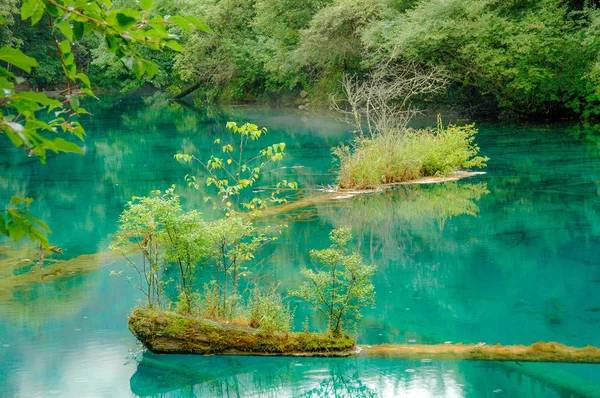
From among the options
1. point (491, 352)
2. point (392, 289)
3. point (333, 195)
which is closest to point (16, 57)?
point (491, 352)

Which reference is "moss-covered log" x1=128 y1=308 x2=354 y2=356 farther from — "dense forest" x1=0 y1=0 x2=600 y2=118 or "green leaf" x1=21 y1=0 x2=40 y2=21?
"dense forest" x1=0 y1=0 x2=600 y2=118

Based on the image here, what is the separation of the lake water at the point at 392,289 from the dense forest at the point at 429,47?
6.52 m

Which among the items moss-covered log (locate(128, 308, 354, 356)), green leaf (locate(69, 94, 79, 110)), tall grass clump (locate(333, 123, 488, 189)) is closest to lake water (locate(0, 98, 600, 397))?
moss-covered log (locate(128, 308, 354, 356))

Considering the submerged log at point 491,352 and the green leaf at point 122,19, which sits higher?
the green leaf at point 122,19

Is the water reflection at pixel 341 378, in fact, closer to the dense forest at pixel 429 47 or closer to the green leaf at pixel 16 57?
the green leaf at pixel 16 57

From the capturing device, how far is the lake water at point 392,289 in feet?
22.0

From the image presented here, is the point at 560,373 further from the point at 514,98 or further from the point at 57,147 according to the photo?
the point at 514,98

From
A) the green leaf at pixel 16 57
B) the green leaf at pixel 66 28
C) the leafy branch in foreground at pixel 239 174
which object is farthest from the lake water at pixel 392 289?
the green leaf at pixel 16 57

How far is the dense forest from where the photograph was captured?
2603 cm

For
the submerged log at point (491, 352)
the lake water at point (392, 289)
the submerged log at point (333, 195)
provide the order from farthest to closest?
the submerged log at point (333, 195)
the submerged log at point (491, 352)
the lake water at point (392, 289)

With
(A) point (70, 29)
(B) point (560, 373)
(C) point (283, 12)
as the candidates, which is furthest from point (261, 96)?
A: (A) point (70, 29)

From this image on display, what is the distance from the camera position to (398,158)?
1644 cm

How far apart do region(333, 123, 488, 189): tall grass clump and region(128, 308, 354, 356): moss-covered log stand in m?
8.89

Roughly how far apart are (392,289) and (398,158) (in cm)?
741
